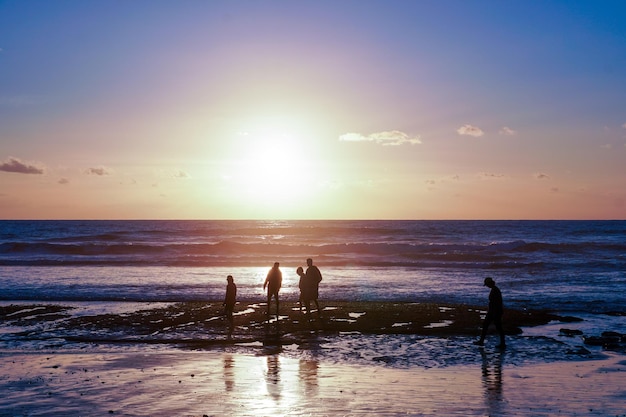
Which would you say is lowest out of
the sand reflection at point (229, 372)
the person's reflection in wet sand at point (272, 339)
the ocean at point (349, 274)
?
the ocean at point (349, 274)

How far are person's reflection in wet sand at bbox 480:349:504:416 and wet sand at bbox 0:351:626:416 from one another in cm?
2

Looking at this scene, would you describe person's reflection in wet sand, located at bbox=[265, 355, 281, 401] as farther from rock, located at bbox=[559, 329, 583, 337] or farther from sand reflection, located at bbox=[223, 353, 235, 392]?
rock, located at bbox=[559, 329, 583, 337]

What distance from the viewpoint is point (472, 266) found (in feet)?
151

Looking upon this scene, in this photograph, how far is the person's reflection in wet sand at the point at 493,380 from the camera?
1024 centimetres

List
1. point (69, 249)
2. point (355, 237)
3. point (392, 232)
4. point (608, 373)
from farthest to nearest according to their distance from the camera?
1. point (392, 232)
2. point (355, 237)
3. point (69, 249)
4. point (608, 373)

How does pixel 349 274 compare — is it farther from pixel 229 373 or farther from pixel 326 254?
pixel 229 373

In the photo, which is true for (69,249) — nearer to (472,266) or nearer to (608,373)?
(472,266)

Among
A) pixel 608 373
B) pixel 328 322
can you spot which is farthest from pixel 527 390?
pixel 328 322

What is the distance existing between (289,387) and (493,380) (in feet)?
13.9

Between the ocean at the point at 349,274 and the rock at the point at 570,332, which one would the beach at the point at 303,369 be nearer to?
the rock at the point at 570,332

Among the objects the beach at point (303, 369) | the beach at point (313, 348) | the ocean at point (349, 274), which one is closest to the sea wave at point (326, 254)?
the ocean at point (349, 274)

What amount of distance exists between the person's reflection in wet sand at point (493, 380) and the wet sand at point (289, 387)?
0.8 inches

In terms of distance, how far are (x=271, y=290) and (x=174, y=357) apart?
6.45m

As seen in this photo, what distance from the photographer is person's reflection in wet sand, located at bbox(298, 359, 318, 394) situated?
11195 mm
